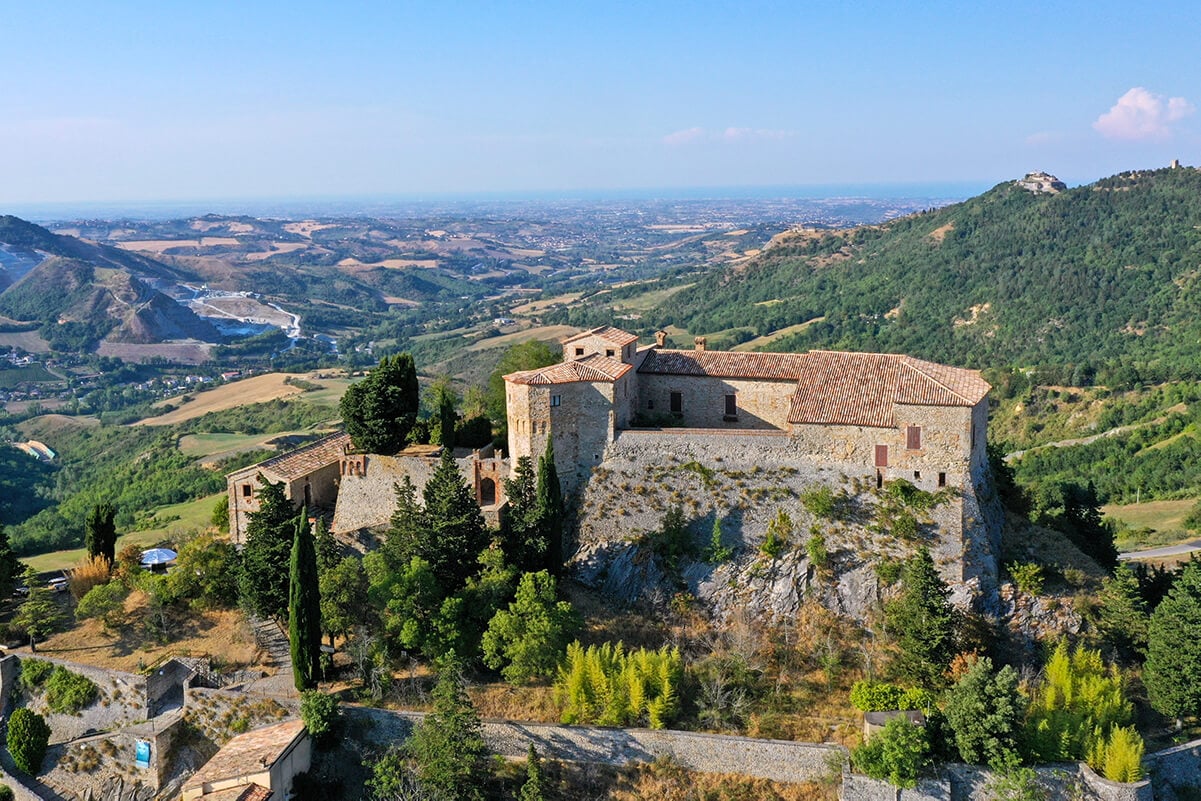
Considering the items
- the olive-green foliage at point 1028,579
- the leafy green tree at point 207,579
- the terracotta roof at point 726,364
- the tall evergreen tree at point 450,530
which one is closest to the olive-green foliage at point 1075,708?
the olive-green foliage at point 1028,579

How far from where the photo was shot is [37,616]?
33.3m

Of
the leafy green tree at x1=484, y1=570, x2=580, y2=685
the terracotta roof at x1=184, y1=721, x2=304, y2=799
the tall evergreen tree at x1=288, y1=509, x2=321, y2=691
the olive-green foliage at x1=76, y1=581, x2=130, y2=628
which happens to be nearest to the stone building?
the leafy green tree at x1=484, y1=570, x2=580, y2=685

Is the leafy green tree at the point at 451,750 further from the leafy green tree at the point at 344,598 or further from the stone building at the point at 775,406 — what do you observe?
the stone building at the point at 775,406

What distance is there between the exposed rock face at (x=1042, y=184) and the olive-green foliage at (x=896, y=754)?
121955 millimetres

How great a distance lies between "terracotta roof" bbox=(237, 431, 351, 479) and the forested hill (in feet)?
219

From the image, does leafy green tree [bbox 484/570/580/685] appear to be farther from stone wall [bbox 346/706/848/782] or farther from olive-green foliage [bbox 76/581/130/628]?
olive-green foliage [bbox 76/581/130/628]

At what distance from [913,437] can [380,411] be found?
20.5m

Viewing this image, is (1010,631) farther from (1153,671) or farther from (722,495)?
(722,495)

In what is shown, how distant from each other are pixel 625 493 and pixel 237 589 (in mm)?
14855

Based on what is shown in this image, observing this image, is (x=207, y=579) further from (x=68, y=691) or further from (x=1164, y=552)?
(x=1164, y=552)

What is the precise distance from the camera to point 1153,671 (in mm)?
29109

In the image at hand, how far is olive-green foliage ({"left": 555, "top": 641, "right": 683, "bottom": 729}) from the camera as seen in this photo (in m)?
27.4

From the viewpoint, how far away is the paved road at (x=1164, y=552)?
5531cm

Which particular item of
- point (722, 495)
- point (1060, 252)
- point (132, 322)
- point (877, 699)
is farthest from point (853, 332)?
point (132, 322)
